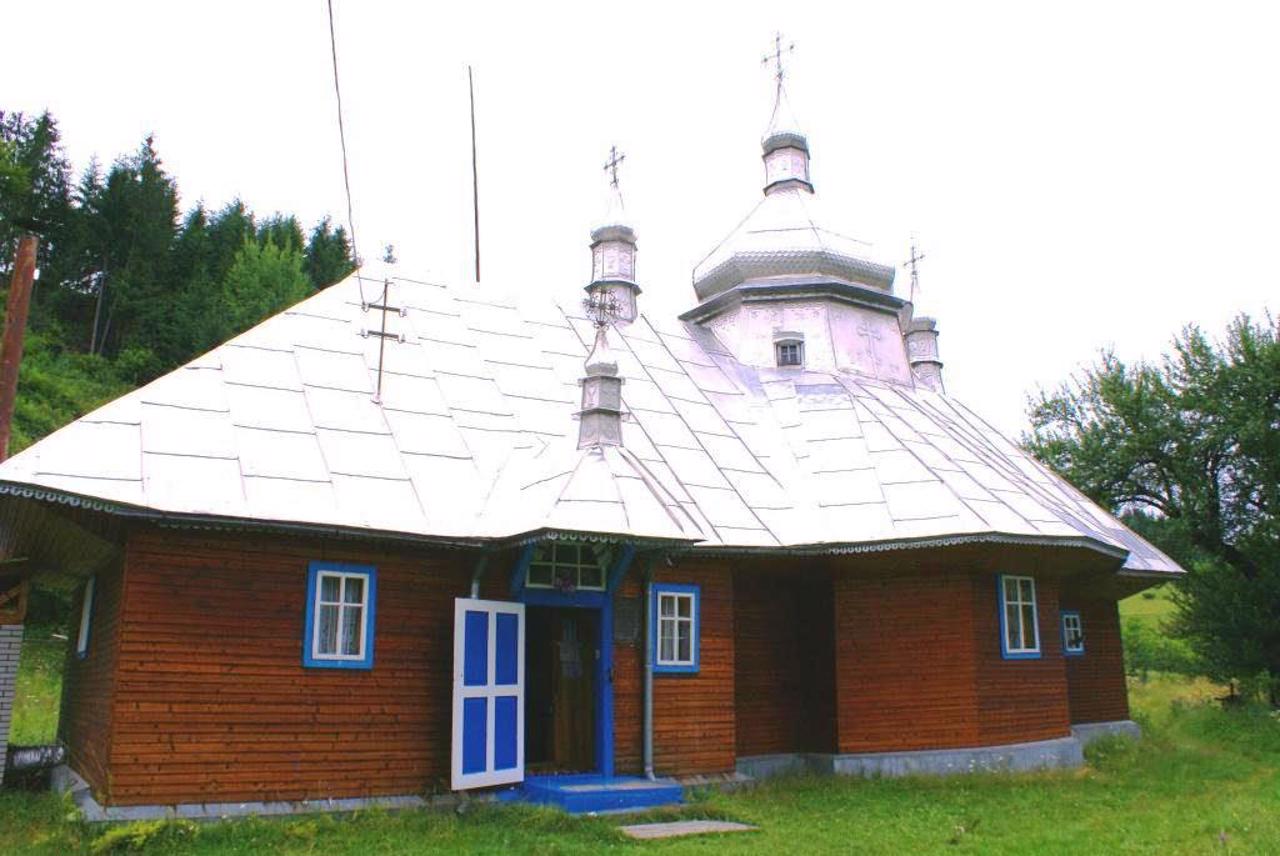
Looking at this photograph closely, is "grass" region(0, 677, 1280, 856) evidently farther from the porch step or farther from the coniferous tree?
the coniferous tree

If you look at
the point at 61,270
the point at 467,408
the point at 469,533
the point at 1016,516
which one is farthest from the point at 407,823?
the point at 61,270

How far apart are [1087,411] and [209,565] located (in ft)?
75.4

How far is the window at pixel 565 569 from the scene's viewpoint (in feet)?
38.5

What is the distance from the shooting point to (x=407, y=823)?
9.82m

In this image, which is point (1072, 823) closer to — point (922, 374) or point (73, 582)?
point (73, 582)

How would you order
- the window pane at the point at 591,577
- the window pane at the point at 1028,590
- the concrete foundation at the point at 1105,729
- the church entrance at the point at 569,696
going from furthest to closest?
the concrete foundation at the point at 1105,729
the window pane at the point at 1028,590
the church entrance at the point at 569,696
the window pane at the point at 591,577

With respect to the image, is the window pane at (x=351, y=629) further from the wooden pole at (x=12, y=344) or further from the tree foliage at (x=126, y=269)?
the tree foliage at (x=126, y=269)

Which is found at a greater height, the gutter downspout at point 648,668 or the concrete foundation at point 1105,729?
the gutter downspout at point 648,668

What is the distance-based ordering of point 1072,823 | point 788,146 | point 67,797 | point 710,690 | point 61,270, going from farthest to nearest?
point 61,270 < point 788,146 < point 710,690 < point 1072,823 < point 67,797

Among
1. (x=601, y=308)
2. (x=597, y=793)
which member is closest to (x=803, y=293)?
(x=601, y=308)

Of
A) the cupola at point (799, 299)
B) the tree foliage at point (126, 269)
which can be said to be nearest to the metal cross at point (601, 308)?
the cupola at point (799, 299)

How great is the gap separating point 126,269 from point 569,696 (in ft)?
120

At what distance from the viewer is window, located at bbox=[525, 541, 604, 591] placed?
11750 mm

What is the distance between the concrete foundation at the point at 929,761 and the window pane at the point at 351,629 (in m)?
5.21
